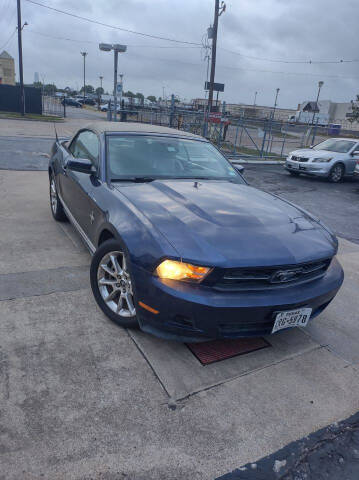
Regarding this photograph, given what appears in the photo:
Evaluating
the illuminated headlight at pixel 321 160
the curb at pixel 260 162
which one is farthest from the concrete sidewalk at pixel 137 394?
the curb at pixel 260 162

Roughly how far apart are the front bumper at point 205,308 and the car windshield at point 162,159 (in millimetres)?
1422

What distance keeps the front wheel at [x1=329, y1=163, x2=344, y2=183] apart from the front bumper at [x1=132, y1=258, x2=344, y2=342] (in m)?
10.3

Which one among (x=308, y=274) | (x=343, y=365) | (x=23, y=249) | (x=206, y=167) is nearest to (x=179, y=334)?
(x=308, y=274)

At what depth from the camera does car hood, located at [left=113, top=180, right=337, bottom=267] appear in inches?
94.2

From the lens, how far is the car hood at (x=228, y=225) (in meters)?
2.39

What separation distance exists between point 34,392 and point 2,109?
Answer: 32225 mm

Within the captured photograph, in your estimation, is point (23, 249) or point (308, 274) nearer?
point (308, 274)

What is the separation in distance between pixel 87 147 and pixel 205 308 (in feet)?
8.75

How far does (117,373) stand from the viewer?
8.08 feet

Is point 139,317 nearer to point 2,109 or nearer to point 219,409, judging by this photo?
point 219,409

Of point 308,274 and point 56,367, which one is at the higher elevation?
point 308,274

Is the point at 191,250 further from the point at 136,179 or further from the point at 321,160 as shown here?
the point at 321,160

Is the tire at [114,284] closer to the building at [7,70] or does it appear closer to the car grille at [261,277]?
the car grille at [261,277]

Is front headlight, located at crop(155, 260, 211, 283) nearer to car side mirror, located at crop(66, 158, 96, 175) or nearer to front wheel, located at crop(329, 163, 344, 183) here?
car side mirror, located at crop(66, 158, 96, 175)
